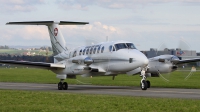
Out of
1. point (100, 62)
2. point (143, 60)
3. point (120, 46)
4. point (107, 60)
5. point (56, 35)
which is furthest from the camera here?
point (56, 35)

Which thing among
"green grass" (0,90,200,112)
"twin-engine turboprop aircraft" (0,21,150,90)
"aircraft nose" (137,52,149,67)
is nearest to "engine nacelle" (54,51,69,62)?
"twin-engine turboprop aircraft" (0,21,150,90)

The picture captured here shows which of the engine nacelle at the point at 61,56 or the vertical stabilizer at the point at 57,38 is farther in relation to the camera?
the vertical stabilizer at the point at 57,38

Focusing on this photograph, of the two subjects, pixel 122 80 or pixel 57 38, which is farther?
pixel 122 80

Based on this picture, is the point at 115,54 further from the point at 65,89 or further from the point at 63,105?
the point at 63,105

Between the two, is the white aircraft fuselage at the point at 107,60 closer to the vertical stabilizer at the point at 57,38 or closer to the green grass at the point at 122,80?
the green grass at the point at 122,80

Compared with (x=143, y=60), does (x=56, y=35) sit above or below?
above

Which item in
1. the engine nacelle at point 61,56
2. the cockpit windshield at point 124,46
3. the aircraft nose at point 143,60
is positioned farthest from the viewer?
the engine nacelle at point 61,56

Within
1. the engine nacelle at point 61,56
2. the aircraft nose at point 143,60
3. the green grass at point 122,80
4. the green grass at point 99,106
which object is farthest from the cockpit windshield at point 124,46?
the green grass at point 99,106

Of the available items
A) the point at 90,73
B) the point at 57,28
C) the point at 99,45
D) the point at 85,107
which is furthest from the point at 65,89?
the point at 85,107

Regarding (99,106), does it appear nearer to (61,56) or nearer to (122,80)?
(61,56)

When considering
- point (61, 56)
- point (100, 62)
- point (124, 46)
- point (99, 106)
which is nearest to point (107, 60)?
point (100, 62)

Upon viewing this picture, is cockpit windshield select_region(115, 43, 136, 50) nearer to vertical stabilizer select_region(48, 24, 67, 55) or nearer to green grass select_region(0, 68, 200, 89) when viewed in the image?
green grass select_region(0, 68, 200, 89)

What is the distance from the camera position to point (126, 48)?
Result: 3022 cm

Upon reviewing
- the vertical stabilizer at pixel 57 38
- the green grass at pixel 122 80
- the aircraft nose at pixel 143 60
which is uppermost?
the vertical stabilizer at pixel 57 38
